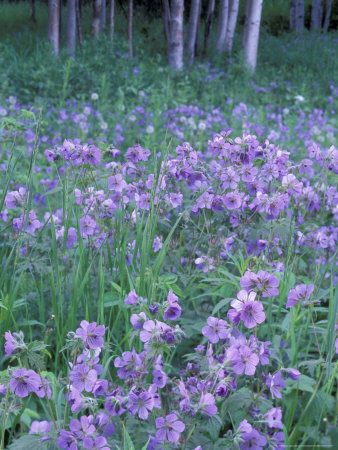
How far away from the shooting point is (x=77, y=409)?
1263mm

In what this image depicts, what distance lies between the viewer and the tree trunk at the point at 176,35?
9359 mm

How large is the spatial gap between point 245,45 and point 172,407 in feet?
33.9

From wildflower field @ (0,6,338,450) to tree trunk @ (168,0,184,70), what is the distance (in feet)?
17.4

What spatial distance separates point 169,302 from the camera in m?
1.46

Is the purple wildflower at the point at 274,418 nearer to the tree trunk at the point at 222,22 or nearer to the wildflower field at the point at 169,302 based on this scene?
the wildflower field at the point at 169,302

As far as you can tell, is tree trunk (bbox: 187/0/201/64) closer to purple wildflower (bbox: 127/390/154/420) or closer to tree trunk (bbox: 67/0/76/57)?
tree trunk (bbox: 67/0/76/57)

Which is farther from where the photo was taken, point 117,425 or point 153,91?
point 153,91

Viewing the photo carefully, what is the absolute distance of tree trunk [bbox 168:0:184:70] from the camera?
936cm

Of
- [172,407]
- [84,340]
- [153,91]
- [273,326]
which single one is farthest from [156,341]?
[153,91]

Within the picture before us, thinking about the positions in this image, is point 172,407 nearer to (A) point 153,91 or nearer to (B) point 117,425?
(B) point 117,425

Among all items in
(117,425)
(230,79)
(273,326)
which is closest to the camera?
(117,425)

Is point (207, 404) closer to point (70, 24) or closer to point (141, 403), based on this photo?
point (141, 403)

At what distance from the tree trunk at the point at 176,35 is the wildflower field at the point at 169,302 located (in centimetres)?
531

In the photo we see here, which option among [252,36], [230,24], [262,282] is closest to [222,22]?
[230,24]
